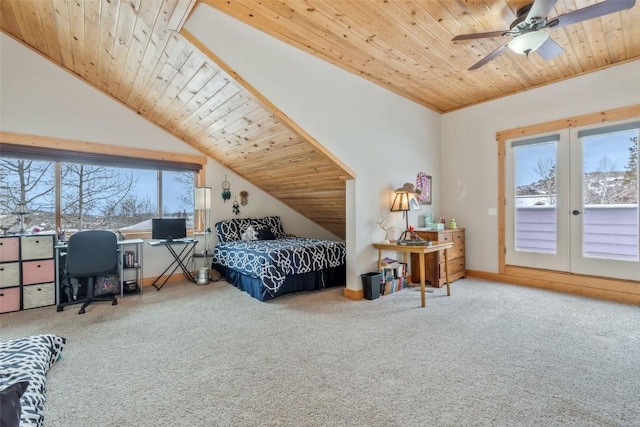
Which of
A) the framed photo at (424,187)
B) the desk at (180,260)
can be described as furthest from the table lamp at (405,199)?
the desk at (180,260)

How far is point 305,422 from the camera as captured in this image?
1510 mm

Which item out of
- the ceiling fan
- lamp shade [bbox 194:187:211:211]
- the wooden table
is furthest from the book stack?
lamp shade [bbox 194:187:211:211]

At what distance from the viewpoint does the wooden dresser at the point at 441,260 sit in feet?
13.5

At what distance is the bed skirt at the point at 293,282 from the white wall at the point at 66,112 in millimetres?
1234

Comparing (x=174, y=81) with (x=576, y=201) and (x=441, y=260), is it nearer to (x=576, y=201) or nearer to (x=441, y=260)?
(x=441, y=260)

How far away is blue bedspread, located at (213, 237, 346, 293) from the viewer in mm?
3514

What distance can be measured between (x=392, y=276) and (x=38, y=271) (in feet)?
13.8

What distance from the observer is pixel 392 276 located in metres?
3.84

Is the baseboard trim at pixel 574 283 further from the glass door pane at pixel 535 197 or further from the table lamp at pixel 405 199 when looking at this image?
the table lamp at pixel 405 199

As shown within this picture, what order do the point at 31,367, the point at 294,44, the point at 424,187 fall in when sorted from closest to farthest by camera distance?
the point at 31,367 → the point at 294,44 → the point at 424,187

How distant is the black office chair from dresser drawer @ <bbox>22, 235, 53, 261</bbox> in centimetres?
40

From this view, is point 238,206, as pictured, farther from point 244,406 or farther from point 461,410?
point 461,410

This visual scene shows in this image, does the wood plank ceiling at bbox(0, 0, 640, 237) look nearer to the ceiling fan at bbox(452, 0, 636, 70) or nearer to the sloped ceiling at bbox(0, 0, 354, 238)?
the sloped ceiling at bbox(0, 0, 354, 238)

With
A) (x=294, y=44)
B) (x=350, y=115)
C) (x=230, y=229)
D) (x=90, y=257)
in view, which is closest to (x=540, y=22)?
(x=350, y=115)
